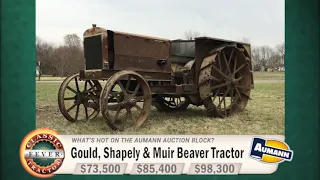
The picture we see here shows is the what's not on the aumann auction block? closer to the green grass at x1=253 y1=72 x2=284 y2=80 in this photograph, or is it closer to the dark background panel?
the dark background panel

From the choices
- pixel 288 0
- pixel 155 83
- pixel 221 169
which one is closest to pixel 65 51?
pixel 155 83

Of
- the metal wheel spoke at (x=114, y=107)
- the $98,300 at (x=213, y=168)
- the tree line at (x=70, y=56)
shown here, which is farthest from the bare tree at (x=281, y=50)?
the metal wheel spoke at (x=114, y=107)

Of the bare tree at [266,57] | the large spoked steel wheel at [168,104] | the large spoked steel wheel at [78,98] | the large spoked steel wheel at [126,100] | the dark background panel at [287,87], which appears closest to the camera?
the dark background panel at [287,87]

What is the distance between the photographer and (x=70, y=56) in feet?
18.2

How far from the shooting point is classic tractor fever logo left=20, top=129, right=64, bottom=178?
3980 millimetres

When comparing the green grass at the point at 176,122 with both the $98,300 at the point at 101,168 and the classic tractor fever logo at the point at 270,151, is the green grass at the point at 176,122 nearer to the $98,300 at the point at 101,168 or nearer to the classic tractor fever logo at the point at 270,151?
the classic tractor fever logo at the point at 270,151

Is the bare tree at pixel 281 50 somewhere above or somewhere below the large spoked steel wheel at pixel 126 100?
above

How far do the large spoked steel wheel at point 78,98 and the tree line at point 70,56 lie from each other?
1.01ft

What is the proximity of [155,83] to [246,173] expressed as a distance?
276 cm

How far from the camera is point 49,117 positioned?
472cm

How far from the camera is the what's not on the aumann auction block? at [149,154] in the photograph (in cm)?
401

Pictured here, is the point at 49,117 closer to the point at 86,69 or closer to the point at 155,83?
the point at 86,69

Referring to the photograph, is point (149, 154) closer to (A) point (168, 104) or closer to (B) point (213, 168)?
(B) point (213, 168)

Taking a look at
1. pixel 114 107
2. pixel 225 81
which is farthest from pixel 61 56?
pixel 225 81
